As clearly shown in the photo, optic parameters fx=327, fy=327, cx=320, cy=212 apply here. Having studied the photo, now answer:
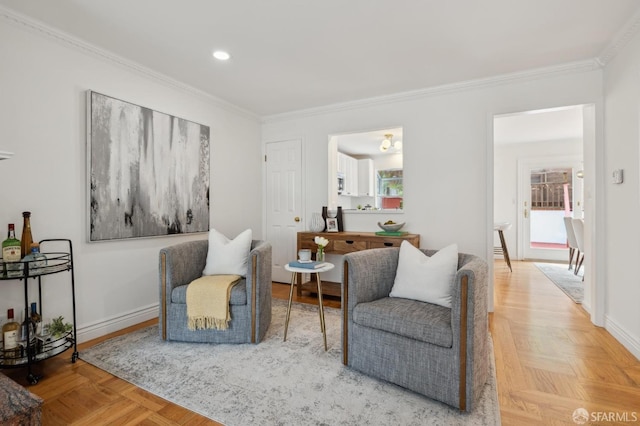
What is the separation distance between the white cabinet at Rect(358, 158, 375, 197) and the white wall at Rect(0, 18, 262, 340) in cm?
407

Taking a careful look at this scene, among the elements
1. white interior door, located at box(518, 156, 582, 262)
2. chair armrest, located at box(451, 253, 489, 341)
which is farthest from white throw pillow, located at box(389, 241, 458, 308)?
white interior door, located at box(518, 156, 582, 262)

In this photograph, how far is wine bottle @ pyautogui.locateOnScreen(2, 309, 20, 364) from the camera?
6.57 ft

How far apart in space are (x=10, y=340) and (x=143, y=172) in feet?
5.12

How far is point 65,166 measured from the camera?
8.20 feet

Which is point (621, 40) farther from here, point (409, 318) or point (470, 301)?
point (409, 318)

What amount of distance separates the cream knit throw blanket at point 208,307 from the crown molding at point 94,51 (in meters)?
2.06

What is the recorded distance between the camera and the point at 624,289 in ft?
8.34

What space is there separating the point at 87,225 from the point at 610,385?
3794 millimetres

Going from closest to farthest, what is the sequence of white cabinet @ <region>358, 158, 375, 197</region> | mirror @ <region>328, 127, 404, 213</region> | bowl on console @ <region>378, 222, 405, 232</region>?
1. bowl on console @ <region>378, 222, 405, 232</region>
2. mirror @ <region>328, 127, 404, 213</region>
3. white cabinet @ <region>358, 158, 375, 197</region>

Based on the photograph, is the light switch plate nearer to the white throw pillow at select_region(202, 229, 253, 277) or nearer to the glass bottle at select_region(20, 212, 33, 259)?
the white throw pillow at select_region(202, 229, 253, 277)

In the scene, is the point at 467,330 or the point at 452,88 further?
the point at 452,88

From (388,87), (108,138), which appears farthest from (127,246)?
(388,87)

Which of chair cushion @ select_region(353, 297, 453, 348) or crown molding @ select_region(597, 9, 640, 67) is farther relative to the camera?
crown molding @ select_region(597, 9, 640, 67)

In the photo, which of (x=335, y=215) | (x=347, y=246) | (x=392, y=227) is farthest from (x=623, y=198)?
(x=335, y=215)
